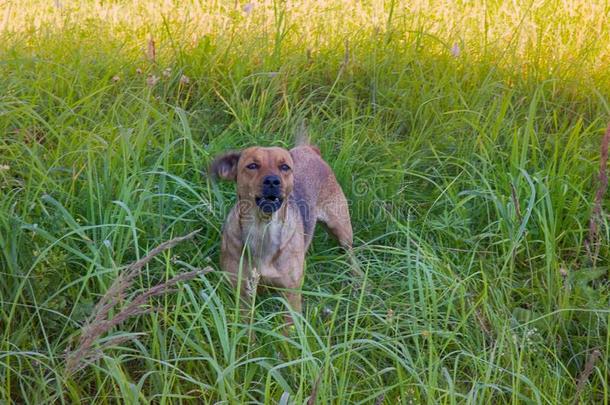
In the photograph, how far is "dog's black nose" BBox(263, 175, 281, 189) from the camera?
454 cm

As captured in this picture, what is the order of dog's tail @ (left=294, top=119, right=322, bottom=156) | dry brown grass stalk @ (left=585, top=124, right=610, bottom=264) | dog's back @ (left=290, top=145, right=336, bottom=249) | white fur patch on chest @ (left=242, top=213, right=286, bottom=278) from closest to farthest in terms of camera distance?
dry brown grass stalk @ (left=585, top=124, right=610, bottom=264) < white fur patch on chest @ (left=242, top=213, right=286, bottom=278) < dog's back @ (left=290, top=145, right=336, bottom=249) < dog's tail @ (left=294, top=119, right=322, bottom=156)

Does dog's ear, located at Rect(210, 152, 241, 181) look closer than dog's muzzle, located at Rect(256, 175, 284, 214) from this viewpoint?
No

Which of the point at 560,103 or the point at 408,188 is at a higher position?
the point at 560,103

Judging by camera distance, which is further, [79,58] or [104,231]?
[79,58]

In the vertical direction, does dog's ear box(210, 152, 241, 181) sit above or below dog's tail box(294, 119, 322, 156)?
above

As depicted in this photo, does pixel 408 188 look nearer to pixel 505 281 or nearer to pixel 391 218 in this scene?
pixel 391 218

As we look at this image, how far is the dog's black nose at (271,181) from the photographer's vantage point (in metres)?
4.54

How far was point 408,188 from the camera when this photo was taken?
18.2ft

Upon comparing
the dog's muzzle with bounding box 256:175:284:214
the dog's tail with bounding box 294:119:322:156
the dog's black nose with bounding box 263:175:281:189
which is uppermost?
the dog's black nose with bounding box 263:175:281:189

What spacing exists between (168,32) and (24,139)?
57.1 inches

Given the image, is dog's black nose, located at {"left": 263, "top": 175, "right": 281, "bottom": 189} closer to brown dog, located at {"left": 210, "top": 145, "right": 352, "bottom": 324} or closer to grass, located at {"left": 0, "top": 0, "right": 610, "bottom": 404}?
brown dog, located at {"left": 210, "top": 145, "right": 352, "bottom": 324}

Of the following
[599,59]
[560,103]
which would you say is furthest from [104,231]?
[599,59]

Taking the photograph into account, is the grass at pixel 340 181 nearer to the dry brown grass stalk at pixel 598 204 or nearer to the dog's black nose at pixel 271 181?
the dry brown grass stalk at pixel 598 204

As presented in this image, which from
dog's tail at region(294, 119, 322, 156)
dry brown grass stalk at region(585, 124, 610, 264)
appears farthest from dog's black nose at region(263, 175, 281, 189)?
dry brown grass stalk at region(585, 124, 610, 264)
